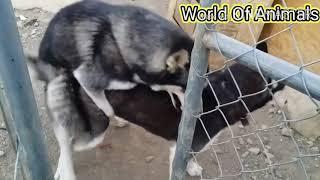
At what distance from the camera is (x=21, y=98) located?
1.13 m

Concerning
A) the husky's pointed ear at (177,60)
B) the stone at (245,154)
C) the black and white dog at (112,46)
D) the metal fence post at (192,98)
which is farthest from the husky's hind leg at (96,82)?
the stone at (245,154)

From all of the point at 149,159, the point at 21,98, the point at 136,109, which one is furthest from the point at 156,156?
the point at 21,98

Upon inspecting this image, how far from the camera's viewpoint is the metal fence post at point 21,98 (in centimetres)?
100

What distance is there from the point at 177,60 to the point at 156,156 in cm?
97

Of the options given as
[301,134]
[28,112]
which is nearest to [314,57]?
[301,134]

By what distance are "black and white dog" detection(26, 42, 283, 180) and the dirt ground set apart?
10.0 inches

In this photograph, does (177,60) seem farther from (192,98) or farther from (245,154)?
(245,154)

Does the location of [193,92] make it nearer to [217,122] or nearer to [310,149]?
[217,122]

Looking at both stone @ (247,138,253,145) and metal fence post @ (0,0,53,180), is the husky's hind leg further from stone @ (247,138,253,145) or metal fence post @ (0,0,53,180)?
stone @ (247,138,253,145)

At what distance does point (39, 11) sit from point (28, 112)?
2821mm

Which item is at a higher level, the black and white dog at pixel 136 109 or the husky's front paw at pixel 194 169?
the black and white dog at pixel 136 109

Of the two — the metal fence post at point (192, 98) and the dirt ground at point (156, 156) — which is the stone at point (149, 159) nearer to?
the dirt ground at point (156, 156)

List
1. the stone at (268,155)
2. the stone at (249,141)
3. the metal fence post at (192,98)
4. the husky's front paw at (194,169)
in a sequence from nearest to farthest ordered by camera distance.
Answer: the metal fence post at (192,98), the husky's front paw at (194,169), the stone at (268,155), the stone at (249,141)

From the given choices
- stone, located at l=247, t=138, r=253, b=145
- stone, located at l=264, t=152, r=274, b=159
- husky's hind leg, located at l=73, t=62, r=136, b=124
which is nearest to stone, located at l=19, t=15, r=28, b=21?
husky's hind leg, located at l=73, t=62, r=136, b=124
